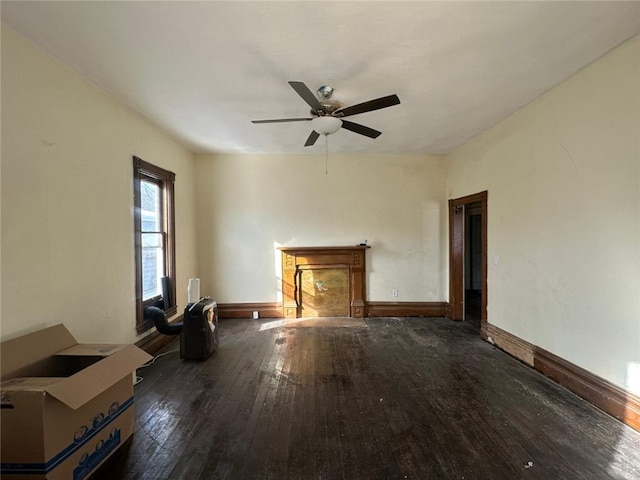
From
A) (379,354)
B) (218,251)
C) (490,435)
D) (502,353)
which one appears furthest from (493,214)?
(218,251)

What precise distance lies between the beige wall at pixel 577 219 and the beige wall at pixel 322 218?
4.96ft

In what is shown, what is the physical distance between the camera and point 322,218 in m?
5.10

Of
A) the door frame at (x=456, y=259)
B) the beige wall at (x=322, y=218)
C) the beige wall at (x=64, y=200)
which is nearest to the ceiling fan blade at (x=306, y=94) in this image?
the beige wall at (x=64, y=200)

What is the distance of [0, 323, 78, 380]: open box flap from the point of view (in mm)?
1710

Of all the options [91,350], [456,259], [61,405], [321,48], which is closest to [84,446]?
[61,405]

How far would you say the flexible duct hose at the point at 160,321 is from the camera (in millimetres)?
3420

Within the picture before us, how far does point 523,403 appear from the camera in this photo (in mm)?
2428

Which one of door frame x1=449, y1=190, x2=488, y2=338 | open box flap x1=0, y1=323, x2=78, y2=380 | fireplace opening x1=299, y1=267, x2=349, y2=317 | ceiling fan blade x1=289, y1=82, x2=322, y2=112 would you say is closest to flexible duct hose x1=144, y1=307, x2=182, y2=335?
open box flap x1=0, y1=323, x2=78, y2=380

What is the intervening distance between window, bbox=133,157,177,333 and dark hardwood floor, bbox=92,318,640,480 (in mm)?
835

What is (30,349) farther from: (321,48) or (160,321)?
(321,48)

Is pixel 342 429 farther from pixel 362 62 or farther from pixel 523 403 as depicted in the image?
pixel 362 62

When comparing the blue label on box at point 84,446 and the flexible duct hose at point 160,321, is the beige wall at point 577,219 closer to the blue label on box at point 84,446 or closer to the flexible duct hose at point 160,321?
the blue label on box at point 84,446

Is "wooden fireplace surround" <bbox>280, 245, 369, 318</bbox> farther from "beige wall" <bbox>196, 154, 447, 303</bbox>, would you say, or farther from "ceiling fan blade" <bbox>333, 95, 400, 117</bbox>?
"ceiling fan blade" <bbox>333, 95, 400, 117</bbox>

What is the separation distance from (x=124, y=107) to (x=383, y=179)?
386cm
